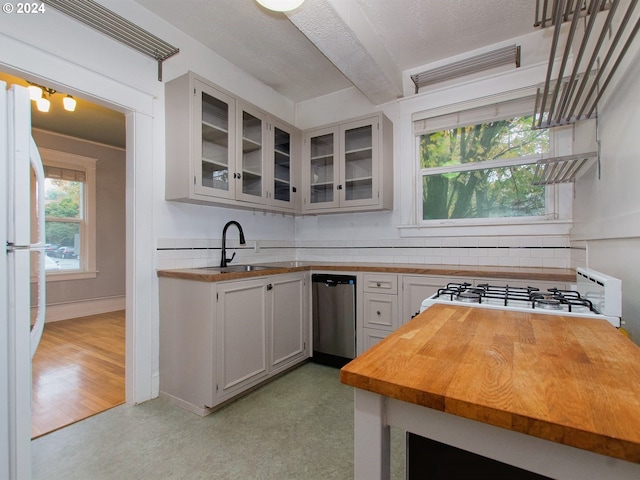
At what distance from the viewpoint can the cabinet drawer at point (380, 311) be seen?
2.57 m

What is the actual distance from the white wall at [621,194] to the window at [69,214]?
5.78 meters

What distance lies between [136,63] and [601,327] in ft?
9.53

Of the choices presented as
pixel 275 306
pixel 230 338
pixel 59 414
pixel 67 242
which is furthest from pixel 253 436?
pixel 67 242

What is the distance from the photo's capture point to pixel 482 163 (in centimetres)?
289

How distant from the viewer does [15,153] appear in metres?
1.20

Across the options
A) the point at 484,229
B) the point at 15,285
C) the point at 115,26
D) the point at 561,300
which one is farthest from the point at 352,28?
the point at 15,285

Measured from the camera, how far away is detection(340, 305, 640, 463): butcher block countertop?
461 millimetres

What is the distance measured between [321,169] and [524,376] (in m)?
2.97

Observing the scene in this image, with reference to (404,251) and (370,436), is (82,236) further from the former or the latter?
(370,436)

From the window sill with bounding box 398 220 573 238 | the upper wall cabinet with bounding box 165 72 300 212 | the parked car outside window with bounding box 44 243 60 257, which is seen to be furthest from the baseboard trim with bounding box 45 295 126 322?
the window sill with bounding box 398 220 573 238

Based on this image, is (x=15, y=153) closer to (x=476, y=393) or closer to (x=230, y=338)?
(x=230, y=338)

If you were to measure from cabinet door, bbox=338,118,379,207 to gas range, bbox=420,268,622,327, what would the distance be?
1.75 metres

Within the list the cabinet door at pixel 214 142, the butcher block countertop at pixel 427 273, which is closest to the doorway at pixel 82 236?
the butcher block countertop at pixel 427 273

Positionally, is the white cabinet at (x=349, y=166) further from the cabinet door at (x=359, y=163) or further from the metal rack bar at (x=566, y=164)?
the metal rack bar at (x=566, y=164)
